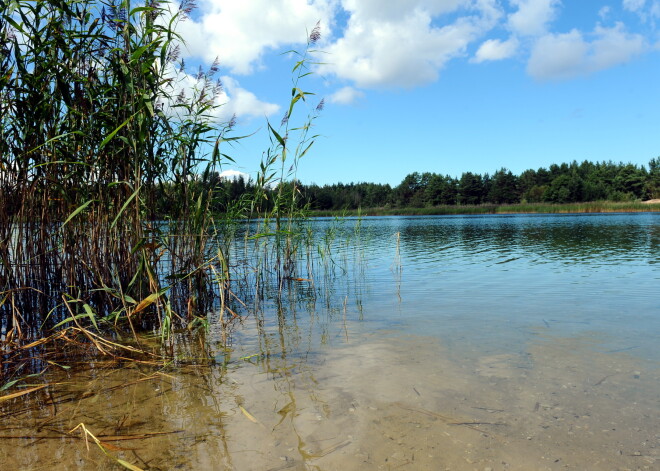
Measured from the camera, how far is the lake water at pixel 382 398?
2.38 meters

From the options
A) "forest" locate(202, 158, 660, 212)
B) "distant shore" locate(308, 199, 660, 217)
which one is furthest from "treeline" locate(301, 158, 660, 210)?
"distant shore" locate(308, 199, 660, 217)

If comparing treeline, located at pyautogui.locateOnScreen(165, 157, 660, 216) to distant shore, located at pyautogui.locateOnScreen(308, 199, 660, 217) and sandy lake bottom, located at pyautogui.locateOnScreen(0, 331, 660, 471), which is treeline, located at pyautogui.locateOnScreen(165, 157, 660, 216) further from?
sandy lake bottom, located at pyautogui.locateOnScreen(0, 331, 660, 471)

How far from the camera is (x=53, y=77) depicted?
13.7 feet

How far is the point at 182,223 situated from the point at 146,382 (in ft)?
7.06

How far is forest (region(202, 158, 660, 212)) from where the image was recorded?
7712 centimetres

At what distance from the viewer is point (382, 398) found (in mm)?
3127

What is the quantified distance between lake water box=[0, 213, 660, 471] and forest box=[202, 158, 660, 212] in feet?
199

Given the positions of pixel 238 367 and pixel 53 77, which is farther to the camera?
pixel 53 77

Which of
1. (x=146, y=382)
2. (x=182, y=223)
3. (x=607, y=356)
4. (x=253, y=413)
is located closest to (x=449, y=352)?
(x=607, y=356)

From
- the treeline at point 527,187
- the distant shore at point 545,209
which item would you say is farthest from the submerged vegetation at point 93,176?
the treeline at point 527,187

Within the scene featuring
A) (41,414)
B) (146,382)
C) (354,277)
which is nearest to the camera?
(41,414)

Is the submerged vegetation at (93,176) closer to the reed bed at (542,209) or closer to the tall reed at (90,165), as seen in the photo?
the tall reed at (90,165)

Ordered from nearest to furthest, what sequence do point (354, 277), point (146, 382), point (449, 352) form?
1. point (146, 382)
2. point (449, 352)
3. point (354, 277)

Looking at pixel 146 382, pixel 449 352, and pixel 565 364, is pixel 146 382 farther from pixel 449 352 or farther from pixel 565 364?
pixel 565 364
